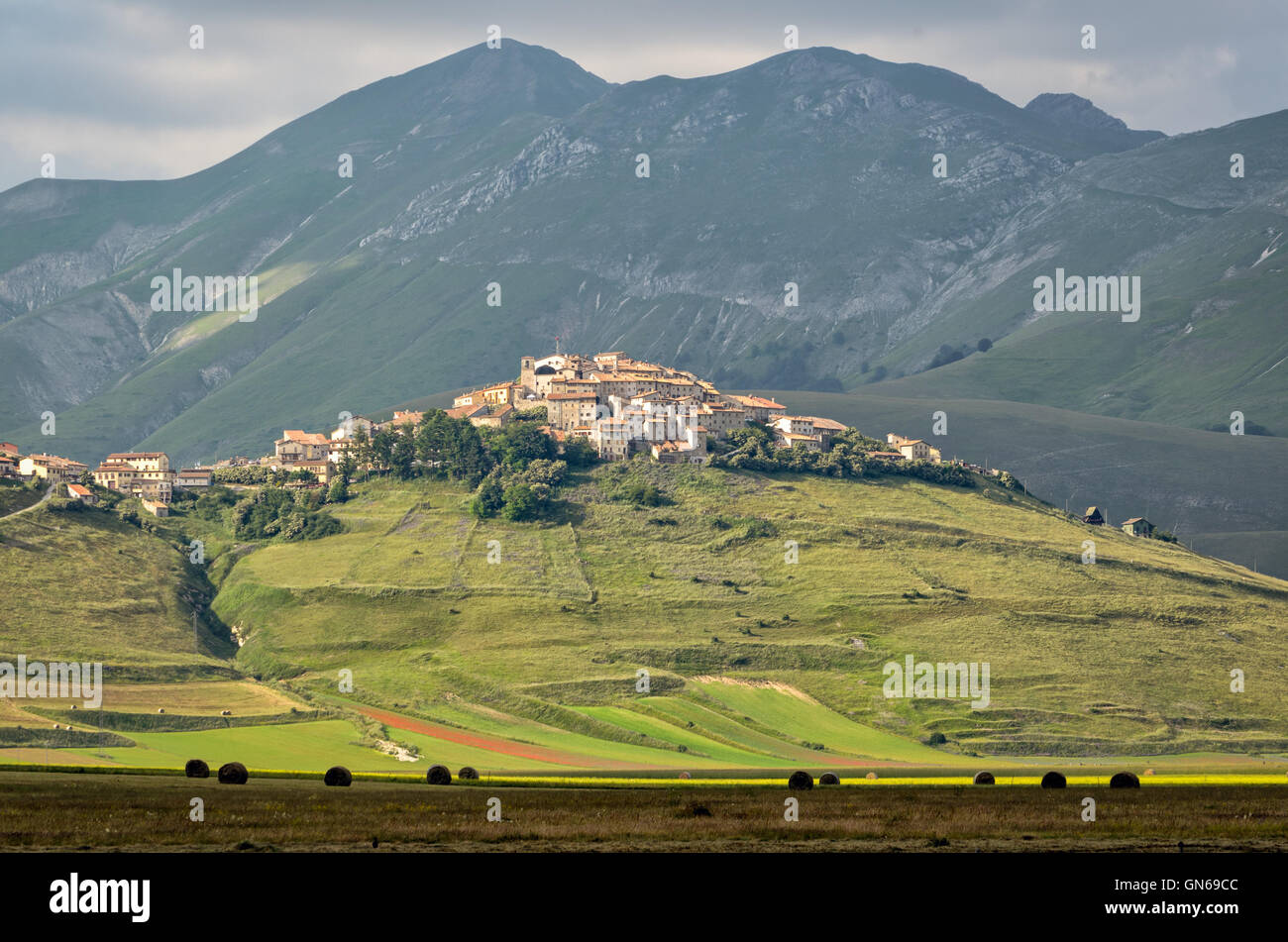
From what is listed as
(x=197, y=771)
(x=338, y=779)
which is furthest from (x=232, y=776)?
(x=197, y=771)

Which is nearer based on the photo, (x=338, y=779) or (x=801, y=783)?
(x=338, y=779)

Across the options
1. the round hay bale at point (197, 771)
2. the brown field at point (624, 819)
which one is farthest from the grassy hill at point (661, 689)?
the brown field at point (624, 819)

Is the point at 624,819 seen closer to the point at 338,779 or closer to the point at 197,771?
the point at 338,779

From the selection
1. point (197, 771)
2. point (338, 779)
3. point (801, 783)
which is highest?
point (338, 779)

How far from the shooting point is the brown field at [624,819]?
180 ft

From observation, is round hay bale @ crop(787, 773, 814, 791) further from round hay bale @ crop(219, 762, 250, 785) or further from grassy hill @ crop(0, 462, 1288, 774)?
grassy hill @ crop(0, 462, 1288, 774)

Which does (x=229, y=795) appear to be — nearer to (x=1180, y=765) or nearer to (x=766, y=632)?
(x=1180, y=765)

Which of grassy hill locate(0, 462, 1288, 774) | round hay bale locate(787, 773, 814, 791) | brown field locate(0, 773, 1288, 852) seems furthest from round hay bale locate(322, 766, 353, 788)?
grassy hill locate(0, 462, 1288, 774)

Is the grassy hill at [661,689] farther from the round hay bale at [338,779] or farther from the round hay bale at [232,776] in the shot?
the round hay bale at [338,779]

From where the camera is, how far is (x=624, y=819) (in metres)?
64.2

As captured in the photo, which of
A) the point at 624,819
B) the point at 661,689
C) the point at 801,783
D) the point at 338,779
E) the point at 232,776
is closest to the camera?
the point at 624,819

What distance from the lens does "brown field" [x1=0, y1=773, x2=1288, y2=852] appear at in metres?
55.0
